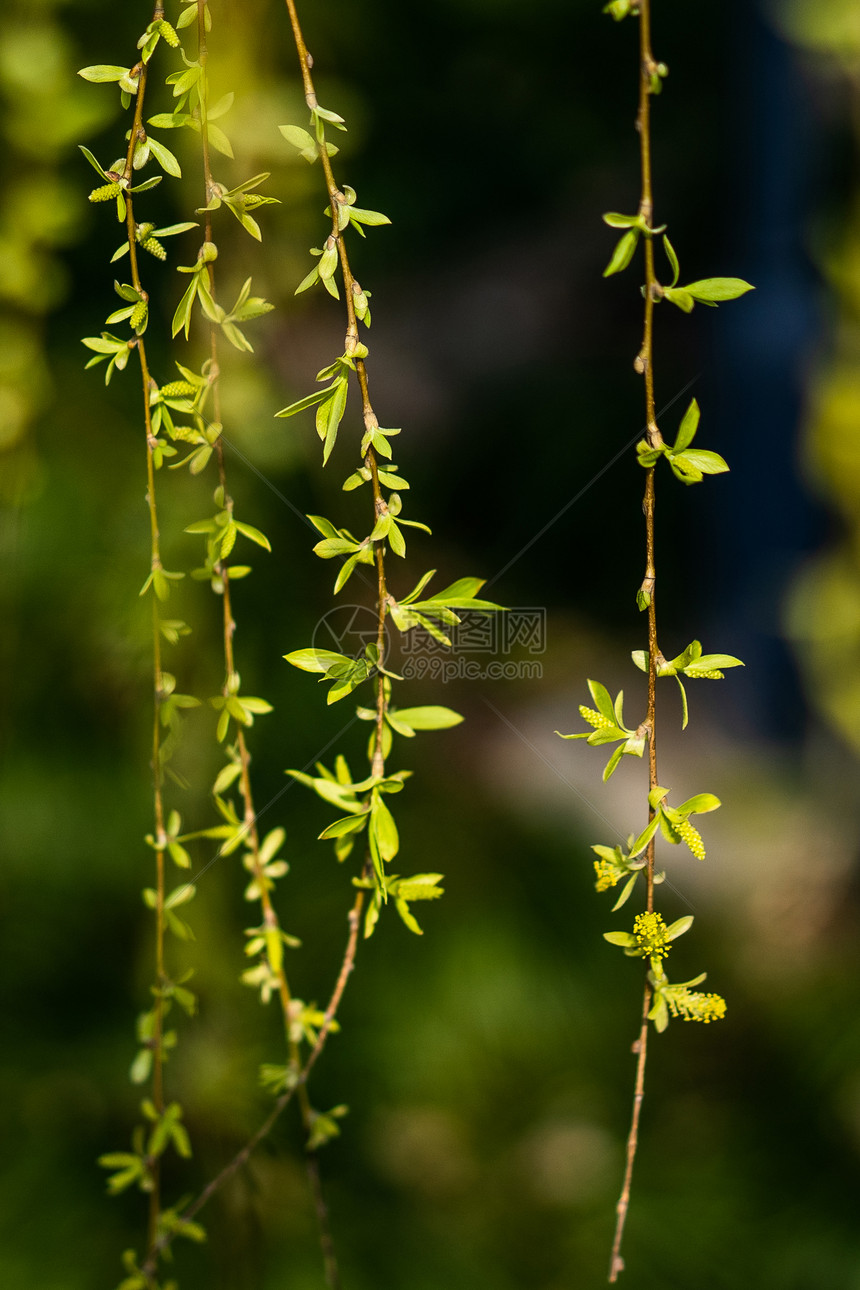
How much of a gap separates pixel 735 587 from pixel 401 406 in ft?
1.39

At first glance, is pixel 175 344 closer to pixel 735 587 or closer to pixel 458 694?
pixel 458 694

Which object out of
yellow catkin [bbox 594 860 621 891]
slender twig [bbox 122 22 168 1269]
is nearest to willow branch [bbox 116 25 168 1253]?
slender twig [bbox 122 22 168 1269]

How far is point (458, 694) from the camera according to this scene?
0.85m

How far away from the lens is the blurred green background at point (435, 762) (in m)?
0.48

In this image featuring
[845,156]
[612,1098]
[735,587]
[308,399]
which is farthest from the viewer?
[735,587]

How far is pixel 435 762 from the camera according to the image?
0.77m

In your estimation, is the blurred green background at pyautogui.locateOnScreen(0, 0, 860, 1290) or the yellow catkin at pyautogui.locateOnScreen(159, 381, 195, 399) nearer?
the yellow catkin at pyautogui.locateOnScreen(159, 381, 195, 399)

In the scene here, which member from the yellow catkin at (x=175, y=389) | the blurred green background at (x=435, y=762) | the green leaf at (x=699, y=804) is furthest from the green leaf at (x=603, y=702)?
the blurred green background at (x=435, y=762)

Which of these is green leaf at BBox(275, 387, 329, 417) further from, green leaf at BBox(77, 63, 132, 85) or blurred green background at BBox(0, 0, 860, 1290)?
blurred green background at BBox(0, 0, 860, 1290)

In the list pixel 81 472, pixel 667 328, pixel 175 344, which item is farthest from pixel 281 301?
pixel 667 328

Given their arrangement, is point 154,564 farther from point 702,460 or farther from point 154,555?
point 702,460

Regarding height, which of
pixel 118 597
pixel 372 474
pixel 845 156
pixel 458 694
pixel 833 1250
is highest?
pixel 845 156

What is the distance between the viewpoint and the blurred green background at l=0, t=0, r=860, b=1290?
482 mm

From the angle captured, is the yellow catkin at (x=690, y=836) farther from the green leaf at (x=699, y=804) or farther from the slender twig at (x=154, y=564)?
the slender twig at (x=154, y=564)
